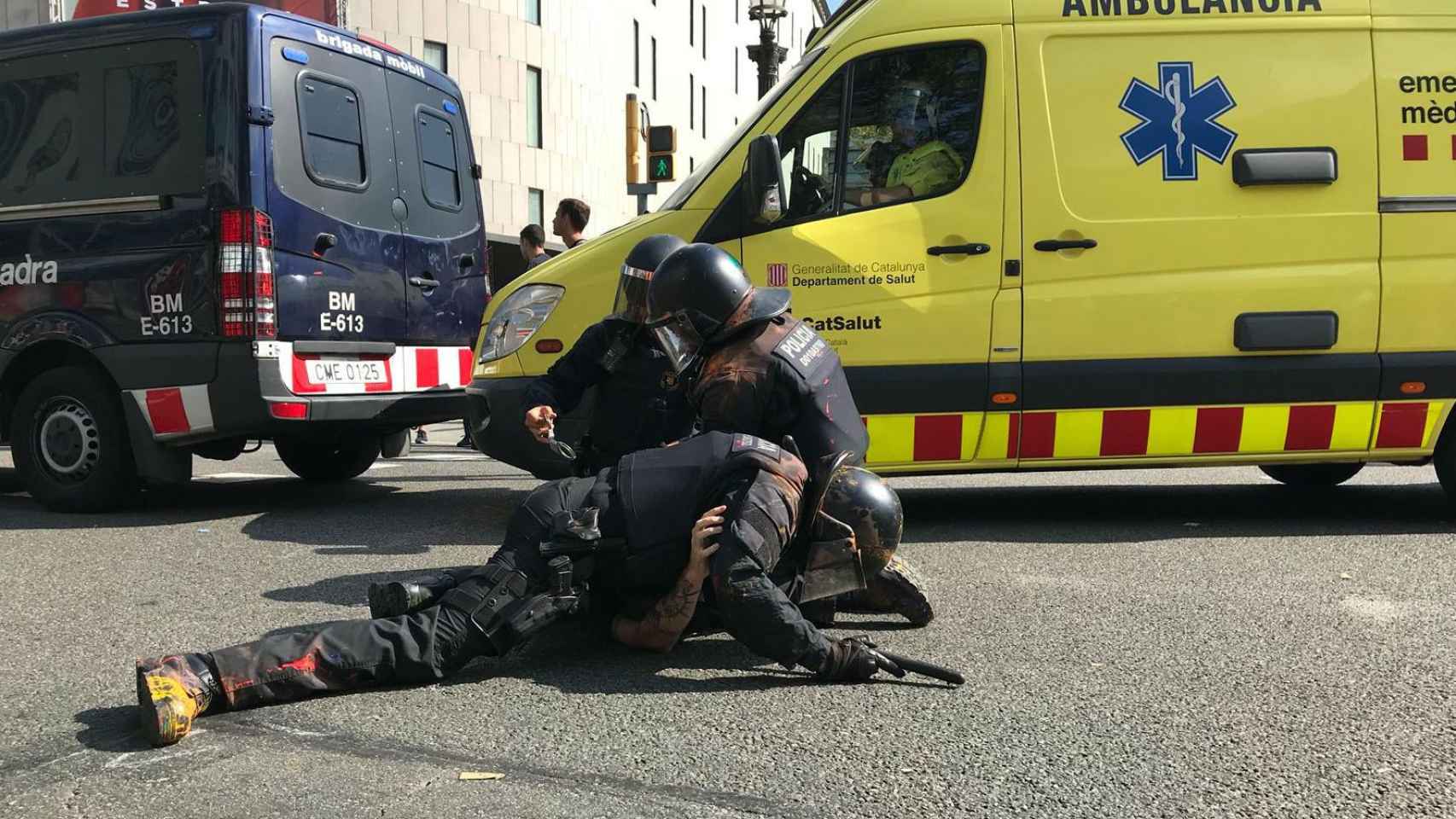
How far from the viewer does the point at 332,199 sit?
270 inches

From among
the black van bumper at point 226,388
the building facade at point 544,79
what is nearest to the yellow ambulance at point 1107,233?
the black van bumper at point 226,388

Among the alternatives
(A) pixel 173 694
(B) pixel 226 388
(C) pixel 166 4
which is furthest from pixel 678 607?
(C) pixel 166 4

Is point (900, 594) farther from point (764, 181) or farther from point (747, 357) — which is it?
point (764, 181)

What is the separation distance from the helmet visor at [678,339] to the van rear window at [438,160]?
13.1 ft

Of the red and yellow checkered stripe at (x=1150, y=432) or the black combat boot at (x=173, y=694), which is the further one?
the red and yellow checkered stripe at (x=1150, y=432)

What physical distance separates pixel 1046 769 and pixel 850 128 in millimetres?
3824

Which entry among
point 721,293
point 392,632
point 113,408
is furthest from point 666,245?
point 113,408

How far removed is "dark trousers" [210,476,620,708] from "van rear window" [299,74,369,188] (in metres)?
3.74

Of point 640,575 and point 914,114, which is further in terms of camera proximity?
point 914,114

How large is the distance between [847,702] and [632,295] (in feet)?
6.69

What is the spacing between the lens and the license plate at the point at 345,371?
673 centimetres

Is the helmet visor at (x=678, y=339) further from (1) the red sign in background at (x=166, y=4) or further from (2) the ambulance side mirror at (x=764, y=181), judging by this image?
(1) the red sign in background at (x=166, y=4)

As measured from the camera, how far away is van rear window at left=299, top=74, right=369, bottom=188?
267 inches

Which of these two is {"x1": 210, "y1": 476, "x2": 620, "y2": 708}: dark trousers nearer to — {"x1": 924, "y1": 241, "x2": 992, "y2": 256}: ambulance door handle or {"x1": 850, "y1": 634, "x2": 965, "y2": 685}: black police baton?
{"x1": 850, "y1": 634, "x2": 965, "y2": 685}: black police baton
